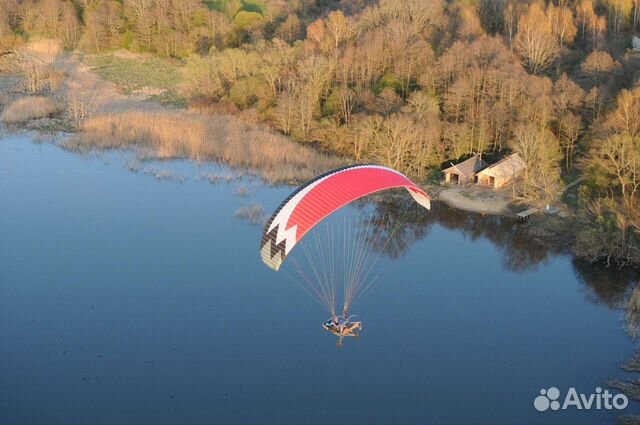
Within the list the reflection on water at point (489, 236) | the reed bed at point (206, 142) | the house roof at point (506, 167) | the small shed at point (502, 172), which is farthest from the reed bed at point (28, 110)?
the house roof at point (506, 167)

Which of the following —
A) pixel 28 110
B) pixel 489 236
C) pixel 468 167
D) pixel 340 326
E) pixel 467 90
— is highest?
pixel 467 90

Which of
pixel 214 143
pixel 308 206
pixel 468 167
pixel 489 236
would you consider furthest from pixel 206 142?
pixel 308 206

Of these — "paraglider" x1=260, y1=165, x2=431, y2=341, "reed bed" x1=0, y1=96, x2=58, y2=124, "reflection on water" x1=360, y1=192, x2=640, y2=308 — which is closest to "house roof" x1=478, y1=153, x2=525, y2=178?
"reflection on water" x1=360, y1=192, x2=640, y2=308

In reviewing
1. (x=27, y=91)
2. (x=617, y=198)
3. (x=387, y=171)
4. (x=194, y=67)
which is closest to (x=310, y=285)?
(x=387, y=171)

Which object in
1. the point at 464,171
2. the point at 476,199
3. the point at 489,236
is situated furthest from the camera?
the point at 464,171

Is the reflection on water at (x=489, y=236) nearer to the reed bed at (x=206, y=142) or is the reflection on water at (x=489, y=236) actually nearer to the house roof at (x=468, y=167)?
the house roof at (x=468, y=167)

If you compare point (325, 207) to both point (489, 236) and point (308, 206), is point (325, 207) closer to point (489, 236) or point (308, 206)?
point (308, 206)

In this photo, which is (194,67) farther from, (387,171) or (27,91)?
(387,171)

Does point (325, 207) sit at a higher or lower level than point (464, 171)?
higher
